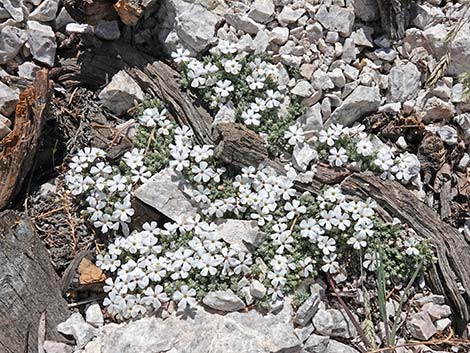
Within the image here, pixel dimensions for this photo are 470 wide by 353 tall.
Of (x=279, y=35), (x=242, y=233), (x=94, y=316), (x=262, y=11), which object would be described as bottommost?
(x=94, y=316)

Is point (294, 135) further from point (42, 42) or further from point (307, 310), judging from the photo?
point (42, 42)

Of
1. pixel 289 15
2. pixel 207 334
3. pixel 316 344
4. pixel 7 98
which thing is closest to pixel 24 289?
pixel 207 334

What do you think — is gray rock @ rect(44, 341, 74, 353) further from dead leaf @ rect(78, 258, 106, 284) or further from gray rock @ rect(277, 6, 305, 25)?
gray rock @ rect(277, 6, 305, 25)

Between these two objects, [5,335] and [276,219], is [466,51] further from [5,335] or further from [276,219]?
[5,335]

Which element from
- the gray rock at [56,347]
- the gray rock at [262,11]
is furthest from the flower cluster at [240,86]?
the gray rock at [56,347]

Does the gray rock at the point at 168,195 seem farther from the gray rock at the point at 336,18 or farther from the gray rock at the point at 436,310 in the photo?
the gray rock at the point at 436,310

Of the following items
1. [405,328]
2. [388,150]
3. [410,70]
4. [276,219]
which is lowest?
[405,328]

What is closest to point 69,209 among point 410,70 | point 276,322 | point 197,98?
point 197,98
